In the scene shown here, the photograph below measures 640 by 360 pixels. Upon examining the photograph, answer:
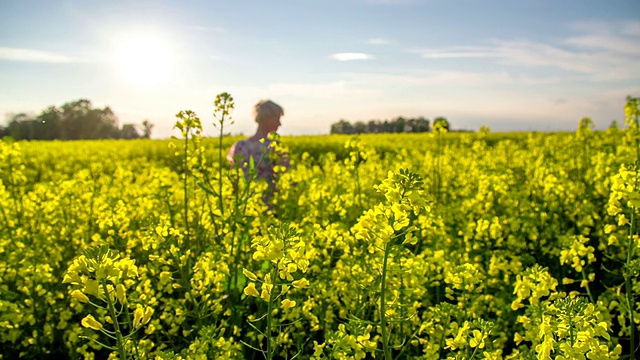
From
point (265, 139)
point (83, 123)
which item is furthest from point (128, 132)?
point (265, 139)

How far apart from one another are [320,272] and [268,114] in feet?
10.2

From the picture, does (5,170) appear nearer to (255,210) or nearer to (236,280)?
(255,210)

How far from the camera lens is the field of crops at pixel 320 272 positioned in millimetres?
1936

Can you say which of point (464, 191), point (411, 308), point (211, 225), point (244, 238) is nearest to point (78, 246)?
point (211, 225)

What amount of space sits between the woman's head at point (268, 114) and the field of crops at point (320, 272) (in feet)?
3.59

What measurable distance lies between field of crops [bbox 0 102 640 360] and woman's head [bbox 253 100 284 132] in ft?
3.59

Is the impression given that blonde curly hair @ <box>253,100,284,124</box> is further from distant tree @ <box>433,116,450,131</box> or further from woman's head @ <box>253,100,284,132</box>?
distant tree @ <box>433,116,450,131</box>

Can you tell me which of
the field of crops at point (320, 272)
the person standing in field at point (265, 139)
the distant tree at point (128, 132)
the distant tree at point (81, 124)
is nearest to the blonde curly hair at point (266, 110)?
the person standing in field at point (265, 139)

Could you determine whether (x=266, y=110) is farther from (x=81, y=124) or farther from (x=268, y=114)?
(x=81, y=124)

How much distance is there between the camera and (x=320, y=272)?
12.4 ft

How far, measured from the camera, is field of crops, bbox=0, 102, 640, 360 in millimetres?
1936

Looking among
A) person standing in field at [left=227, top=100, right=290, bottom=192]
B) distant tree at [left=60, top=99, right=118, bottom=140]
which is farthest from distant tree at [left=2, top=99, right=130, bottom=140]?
person standing in field at [left=227, top=100, right=290, bottom=192]

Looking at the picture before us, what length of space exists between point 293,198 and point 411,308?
2632mm

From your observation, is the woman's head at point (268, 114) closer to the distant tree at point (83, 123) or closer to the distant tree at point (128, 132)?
the distant tree at point (128, 132)
